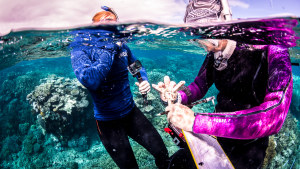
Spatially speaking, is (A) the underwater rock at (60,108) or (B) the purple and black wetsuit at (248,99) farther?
(A) the underwater rock at (60,108)

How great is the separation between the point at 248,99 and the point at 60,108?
9845 millimetres

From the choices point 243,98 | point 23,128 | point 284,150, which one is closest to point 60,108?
point 23,128

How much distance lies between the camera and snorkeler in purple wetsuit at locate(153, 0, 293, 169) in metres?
1.50

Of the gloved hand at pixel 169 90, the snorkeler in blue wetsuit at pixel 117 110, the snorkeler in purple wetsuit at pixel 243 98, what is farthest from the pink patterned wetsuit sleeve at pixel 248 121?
the snorkeler in blue wetsuit at pixel 117 110

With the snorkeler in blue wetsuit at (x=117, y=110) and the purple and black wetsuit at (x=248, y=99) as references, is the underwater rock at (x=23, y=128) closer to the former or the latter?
the snorkeler in blue wetsuit at (x=117, y=110)

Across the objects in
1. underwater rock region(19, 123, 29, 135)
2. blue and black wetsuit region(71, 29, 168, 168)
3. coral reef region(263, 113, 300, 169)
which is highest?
blue and black wetsuit region(71, 29, 168, 168)

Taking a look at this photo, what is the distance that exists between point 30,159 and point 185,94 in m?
11.2

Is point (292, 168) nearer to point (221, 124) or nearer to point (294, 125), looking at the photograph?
point (294, 125)

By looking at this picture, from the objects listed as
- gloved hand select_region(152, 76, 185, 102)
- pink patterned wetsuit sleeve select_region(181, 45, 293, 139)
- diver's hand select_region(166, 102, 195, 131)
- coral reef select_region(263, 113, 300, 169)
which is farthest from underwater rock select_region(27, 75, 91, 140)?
coral reef select_region(263, 113, 300, 169)

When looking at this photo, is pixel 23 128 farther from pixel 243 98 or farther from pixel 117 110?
pixel 243 98

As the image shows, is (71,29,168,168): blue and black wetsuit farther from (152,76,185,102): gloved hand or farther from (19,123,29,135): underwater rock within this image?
(19,123,29,135): underwater rock

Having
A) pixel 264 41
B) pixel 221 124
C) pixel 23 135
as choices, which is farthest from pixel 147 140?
pixel 23 135

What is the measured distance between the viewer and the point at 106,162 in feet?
24.1

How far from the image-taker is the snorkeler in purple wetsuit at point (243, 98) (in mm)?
1500
